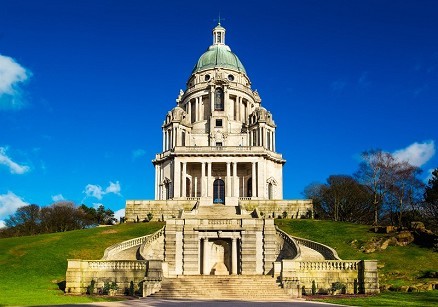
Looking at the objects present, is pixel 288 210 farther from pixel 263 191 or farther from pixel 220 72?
pixel 220 72

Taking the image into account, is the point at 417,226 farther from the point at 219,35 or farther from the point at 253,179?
the point at 219,35

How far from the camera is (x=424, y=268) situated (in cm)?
4131

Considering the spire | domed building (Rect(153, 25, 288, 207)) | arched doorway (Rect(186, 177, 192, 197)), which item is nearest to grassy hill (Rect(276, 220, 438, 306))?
domed building (Rect(153, 25, 288, 207))

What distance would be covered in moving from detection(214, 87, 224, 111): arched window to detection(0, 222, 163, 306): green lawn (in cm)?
3359

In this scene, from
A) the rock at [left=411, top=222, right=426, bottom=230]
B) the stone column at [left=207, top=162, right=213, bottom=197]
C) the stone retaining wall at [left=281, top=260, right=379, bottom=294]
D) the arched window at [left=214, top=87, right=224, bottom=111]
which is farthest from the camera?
the arched window at [left=214, top=87, right=224, bottom=111]

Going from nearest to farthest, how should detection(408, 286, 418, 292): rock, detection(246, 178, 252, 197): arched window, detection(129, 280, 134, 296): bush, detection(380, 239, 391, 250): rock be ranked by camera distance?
1. detection(408, 286, 418, 292): rock
2. detection(129, 280, 134, 296): bush
3. detection(380, 239, 391, 250): rock
4. detection(246, 178, 252, 197): arched window

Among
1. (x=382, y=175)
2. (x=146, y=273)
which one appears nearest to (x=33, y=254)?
(x=146, y=273)

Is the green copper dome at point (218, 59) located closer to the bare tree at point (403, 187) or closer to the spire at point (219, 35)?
the spire at point (219, 35)

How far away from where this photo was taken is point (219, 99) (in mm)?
92000

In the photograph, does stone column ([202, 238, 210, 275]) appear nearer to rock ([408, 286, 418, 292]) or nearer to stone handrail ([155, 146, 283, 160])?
rock ([408, 286, 418, 292])

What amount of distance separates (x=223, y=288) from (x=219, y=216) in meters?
24.3

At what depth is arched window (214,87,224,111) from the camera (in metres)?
91.6

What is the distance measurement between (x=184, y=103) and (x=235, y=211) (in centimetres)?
3697

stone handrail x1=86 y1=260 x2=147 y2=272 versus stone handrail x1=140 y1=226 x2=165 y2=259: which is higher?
stone handrail x1=140 y1=226 x2=165 y2=259
